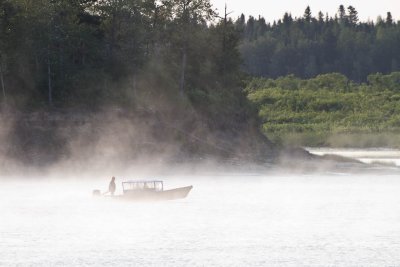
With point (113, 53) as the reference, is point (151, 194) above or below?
below

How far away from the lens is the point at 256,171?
Result: 3447 inches

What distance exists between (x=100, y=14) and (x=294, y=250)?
193 ft

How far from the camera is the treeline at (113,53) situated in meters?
88.6

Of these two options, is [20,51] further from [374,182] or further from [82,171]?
[374,182]

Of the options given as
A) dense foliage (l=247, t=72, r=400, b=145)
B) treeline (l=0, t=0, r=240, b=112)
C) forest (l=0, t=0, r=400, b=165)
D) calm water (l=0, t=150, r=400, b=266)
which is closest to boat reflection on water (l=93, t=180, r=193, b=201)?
calm water (l=0, t=150, r=400, b=266)

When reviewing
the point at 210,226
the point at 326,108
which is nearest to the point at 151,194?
the point at 210,226

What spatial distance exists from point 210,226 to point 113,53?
47.4 meters

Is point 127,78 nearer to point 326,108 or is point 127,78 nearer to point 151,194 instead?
point 151,194

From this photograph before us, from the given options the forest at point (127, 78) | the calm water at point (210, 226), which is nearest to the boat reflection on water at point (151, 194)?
the calm water at point (210, 226)

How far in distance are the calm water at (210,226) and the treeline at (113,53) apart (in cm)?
1649

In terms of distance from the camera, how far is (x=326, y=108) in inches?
6708

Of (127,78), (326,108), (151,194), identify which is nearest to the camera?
(151,194)

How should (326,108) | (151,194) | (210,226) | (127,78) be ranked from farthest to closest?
(326,108), (127,78), (151,194), (210,226)

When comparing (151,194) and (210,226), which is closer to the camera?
(210,226)
